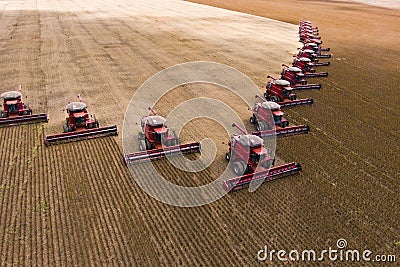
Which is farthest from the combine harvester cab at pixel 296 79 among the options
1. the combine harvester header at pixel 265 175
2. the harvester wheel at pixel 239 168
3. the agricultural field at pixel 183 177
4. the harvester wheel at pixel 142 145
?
the harvester wheel at pixel 142 145

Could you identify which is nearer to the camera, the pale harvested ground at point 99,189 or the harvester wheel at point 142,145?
the pale harvested ground at point 99,189

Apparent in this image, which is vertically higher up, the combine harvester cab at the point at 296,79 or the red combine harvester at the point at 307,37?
the red combine harvester at the point at 307,37

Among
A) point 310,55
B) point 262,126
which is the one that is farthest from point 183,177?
point 310,55

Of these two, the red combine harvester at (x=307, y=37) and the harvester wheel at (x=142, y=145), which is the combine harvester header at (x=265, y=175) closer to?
the harvester wheel at (x=142, y=145)

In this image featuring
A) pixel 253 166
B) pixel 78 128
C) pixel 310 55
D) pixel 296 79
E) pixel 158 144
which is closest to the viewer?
pixel 253 166

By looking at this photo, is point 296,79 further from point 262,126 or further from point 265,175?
point 265,175

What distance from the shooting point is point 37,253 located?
1164cm

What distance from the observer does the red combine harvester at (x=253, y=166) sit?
49.5 feet

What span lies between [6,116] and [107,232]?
12.9 metres

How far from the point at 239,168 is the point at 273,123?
5232 millimetres

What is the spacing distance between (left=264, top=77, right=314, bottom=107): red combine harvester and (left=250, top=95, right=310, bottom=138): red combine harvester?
13.4 ft

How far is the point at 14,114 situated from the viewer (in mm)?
21000

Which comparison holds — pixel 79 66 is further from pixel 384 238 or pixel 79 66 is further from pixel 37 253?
pixel 384 238

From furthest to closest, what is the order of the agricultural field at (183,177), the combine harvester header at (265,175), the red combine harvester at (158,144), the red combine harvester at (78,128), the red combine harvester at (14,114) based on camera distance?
1. the red combine harvester at (14,114)
2. the red combine harvester at (78,128)
3. the red combine harvester at (158,144)
4. the combine harvester header at (265,175)
5. the agricultural field at (183,177)
